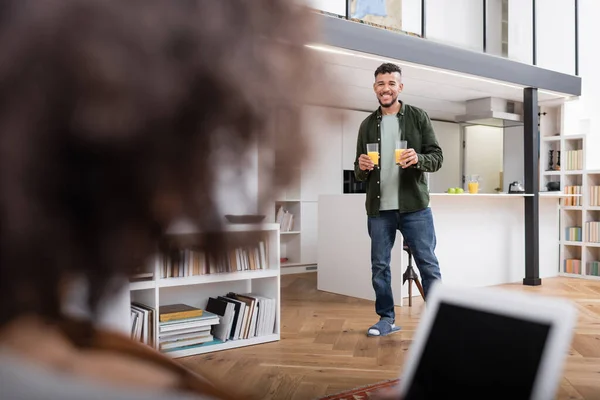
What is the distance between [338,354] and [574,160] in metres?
4.49

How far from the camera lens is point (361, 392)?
7.27 ft

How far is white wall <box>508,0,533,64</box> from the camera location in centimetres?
626

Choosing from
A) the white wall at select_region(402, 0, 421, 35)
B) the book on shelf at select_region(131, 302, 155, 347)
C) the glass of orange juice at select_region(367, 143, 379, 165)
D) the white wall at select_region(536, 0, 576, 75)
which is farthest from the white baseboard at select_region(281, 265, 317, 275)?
the book on shelf at select_region(131, 302, 155, 347)

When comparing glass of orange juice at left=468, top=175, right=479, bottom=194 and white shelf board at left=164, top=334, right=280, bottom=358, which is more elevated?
glass of orange juice at left=468, top=175, right=479, bottom=194

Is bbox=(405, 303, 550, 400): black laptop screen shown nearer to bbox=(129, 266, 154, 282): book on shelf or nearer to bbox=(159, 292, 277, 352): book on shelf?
bbox=(129, 266, 154, 282): book on shelf

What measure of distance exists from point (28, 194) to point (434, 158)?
283 centimetres

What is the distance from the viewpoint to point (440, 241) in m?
4.68

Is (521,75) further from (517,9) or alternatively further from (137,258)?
(137,258)

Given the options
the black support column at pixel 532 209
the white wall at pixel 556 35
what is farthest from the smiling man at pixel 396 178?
the white wall at pixel 556 35

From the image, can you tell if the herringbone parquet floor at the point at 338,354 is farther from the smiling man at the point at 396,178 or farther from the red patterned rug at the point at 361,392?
the smiling man at the point at 396,178

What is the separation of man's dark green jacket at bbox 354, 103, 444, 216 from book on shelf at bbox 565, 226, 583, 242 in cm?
372

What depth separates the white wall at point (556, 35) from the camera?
6.40 meters

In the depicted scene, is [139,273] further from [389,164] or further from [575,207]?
[575,207]

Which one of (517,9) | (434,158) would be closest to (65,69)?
(434,158)
